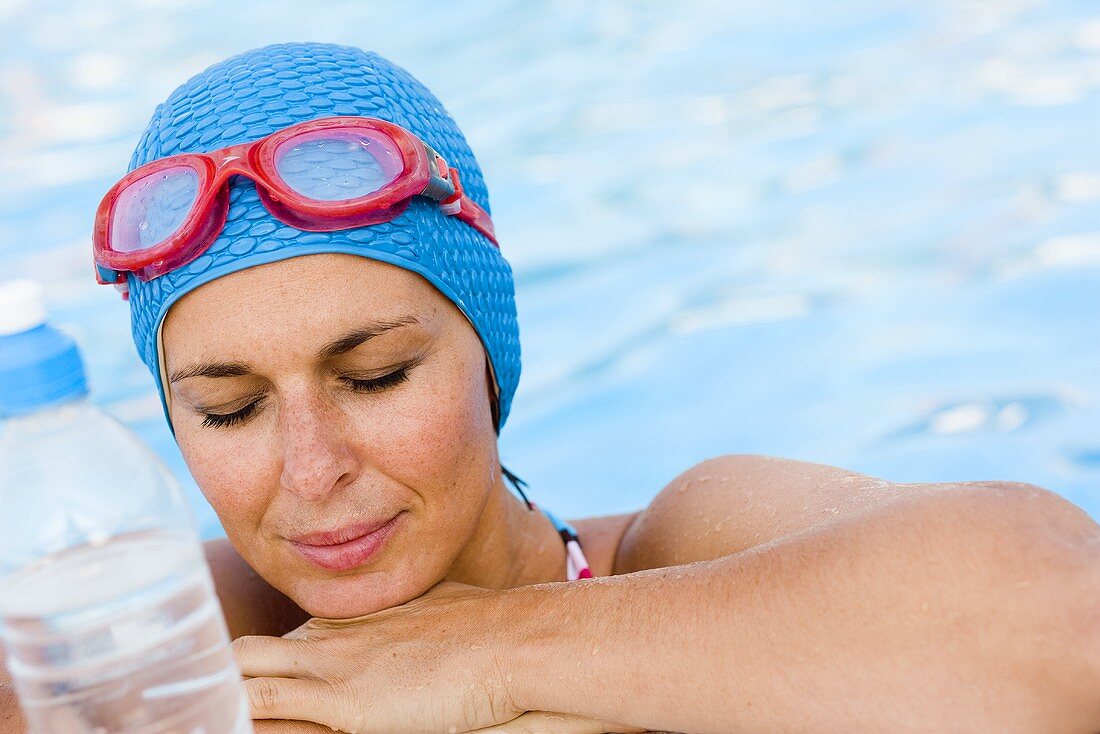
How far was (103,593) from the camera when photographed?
1974 millimetres

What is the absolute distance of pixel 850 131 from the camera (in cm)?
976

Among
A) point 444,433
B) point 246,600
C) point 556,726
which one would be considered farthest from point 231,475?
point 246,600

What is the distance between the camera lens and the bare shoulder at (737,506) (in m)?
2.69

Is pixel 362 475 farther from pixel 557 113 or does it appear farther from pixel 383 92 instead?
pixel 557 113

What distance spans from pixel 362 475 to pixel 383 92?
3.21 ft

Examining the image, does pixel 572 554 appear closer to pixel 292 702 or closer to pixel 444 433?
pixel 444 433

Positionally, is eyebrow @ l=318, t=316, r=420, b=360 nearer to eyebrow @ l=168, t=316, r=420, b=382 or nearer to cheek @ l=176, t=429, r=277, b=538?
eyebrow @ l=168, t=316, r=420, b=382

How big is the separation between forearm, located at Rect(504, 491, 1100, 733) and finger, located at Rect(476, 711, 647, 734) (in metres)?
0.05

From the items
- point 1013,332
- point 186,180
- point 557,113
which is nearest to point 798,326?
point 1013,332

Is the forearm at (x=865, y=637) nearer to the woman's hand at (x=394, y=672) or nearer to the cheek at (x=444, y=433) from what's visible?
the woman's hand at (x=394, y=672)

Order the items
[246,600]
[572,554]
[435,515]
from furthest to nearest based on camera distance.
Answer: [572,554] < [246,600] < [435,515]

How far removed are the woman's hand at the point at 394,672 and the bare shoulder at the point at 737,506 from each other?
2.17ft

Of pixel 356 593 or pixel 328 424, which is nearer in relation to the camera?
pixel 328 424

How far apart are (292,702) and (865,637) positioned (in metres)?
1.08
